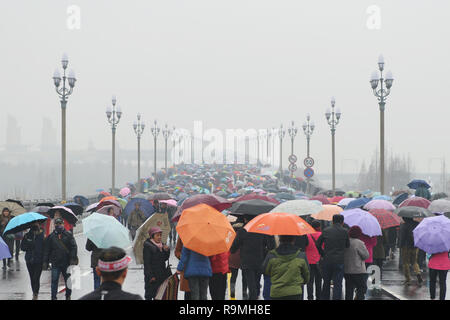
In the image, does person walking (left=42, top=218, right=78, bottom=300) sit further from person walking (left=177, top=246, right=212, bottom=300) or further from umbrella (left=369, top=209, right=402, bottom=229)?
umbrella (left=369, top=209, right=402, bottom=229)

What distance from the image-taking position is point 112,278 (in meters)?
5.54

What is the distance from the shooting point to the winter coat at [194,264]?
9.27 meters

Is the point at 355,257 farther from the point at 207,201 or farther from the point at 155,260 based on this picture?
the point at 155,260

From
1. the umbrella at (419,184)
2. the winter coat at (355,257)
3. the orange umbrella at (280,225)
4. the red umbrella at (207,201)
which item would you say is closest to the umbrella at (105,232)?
the red umbrella at (207,201)

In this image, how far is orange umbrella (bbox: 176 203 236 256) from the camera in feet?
30.0

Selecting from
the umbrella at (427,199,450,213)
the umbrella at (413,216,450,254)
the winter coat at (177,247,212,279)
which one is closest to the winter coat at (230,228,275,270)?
the winter coat at (177,247,212,279)

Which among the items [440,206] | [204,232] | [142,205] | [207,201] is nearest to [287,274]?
[204,232]

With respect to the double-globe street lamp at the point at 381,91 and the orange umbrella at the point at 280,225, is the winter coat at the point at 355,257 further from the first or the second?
the double-globe street lamp at the point at 381,91

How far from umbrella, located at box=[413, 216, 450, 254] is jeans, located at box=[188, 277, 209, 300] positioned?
170 inches

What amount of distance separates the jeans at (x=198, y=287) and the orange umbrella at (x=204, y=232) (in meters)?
0.47

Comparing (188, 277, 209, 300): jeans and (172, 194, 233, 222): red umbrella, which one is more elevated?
(172, 194, 233, 222): red umbrella

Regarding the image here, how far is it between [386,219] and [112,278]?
9.19m

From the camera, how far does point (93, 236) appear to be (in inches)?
418

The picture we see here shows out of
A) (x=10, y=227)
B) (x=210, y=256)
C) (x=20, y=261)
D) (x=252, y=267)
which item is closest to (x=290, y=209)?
(x=252, y=267)
